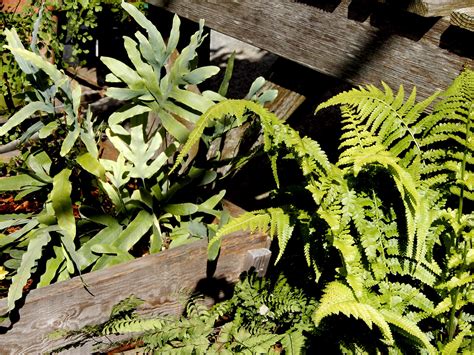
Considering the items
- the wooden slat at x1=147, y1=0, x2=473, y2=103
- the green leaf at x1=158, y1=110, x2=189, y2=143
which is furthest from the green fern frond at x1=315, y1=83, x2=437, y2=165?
the green leaf at x1=158, y1=110, x2=189, y2=143

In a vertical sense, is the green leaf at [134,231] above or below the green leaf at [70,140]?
below

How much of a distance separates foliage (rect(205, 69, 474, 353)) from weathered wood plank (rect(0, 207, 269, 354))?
49 centimetres

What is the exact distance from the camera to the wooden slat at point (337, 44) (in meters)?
2.71

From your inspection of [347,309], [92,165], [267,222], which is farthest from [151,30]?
[347,309]

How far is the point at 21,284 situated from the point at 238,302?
1.06m

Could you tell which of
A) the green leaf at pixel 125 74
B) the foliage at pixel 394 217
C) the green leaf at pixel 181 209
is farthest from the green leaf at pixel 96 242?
the foliage at pixel 394 217

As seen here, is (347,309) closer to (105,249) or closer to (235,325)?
(235,325)

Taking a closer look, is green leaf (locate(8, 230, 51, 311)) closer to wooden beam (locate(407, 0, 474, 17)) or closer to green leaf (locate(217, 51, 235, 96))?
green leaf (locate(217, 51, 235, 96))

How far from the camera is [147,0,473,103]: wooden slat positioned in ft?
8.89

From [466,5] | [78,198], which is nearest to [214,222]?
[78,198]

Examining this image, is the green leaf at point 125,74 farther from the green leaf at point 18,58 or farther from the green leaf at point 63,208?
the green leaf at point 63,208

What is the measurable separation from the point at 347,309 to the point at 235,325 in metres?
0.84

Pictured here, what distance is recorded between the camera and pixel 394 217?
8.80ft

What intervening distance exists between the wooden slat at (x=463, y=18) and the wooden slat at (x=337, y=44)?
0.16m
